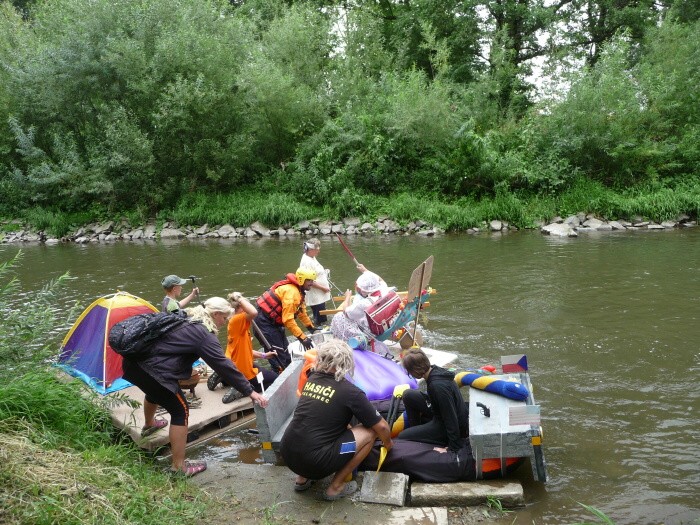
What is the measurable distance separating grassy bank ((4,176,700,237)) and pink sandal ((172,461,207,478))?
1481cm

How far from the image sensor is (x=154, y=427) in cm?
511

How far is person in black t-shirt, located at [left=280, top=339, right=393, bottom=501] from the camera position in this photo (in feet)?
13.5

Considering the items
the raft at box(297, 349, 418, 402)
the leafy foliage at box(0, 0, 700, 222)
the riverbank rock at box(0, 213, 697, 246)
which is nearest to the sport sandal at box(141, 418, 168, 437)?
the raft at box(297, 349, 418, 402)

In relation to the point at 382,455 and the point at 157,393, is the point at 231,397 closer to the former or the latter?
the point at 157,393

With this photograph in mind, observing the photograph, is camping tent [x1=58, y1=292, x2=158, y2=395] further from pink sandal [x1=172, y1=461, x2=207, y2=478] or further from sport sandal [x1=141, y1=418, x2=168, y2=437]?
pink sandal [x1=172, y1=461, x2=207, y2=478]

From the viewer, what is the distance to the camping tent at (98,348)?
5875 mm

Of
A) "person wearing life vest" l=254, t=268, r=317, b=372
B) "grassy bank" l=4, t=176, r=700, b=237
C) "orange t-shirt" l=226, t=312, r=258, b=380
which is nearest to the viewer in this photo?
"orange t-shirt" l=226, t=312, r=258, b=380

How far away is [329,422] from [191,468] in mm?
1381

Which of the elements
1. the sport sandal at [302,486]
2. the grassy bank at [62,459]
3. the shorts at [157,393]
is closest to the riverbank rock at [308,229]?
the grassy bank at [62,459]

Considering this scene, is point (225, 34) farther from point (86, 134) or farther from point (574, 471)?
point (574, 471)

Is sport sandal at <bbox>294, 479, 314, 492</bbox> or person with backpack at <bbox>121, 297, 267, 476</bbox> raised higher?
person with backpack at <bbox>121, 297, 267, 476</bbox>

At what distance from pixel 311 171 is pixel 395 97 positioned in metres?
4.04

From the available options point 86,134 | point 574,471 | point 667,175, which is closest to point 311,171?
point 86,134

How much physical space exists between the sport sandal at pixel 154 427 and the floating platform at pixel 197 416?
0.03 meters
